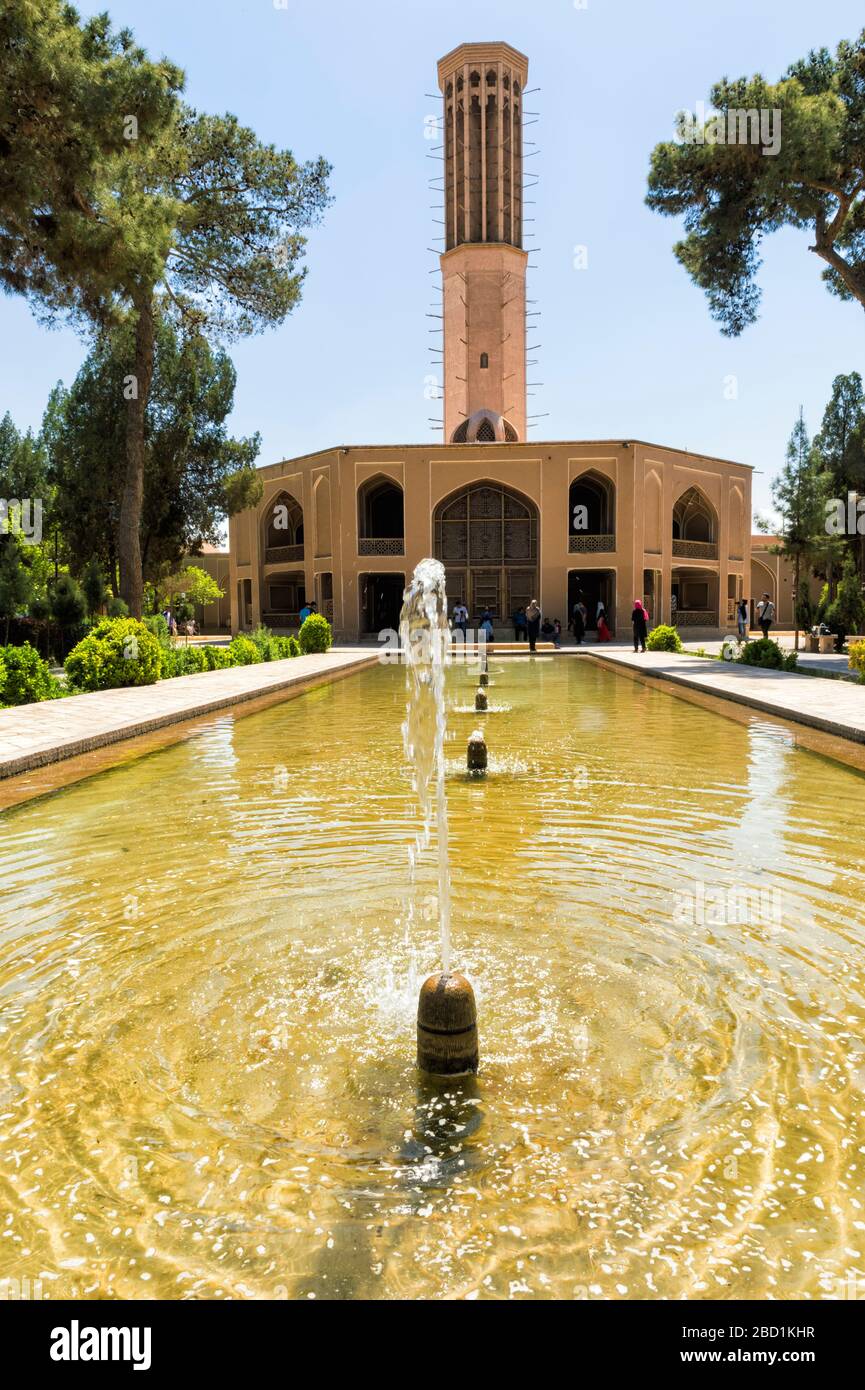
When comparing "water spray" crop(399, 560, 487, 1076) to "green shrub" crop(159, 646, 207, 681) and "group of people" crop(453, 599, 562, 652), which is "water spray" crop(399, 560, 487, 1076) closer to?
"green shrub" crop(159, 646, 207, 681)

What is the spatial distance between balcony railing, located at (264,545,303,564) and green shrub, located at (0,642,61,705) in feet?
69.7

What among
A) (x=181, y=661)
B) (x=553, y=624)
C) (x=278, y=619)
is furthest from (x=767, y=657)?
(x=278, y=619)

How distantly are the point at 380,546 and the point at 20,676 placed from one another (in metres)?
19.9

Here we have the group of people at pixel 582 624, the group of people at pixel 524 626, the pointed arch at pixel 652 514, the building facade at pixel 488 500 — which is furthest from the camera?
the pointed arch at pixel 652 514

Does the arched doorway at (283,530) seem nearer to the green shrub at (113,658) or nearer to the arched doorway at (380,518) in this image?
the arched doorway at (380,518)

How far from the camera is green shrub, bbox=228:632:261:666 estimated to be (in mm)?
18175

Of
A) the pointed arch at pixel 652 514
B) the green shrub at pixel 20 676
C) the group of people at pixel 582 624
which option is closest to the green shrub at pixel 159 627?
the green shrub at pixel 20 676

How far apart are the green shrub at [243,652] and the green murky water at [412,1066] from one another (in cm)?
1320

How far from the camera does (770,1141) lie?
2059 mm

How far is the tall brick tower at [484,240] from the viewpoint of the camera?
Answer: 33188 millimetres

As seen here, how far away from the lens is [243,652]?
60.4 ft

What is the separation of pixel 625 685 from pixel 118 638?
721 cm

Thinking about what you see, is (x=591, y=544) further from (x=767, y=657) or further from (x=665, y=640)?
(x=767, y=657)
